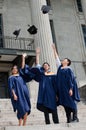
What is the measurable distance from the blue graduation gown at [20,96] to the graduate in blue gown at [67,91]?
30.1 inches

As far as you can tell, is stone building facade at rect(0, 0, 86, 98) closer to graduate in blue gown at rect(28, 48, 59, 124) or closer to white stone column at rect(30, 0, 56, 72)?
white stone column at rect(30, 0, 56, 72)

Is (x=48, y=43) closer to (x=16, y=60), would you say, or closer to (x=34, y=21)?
(x=34, y=21)

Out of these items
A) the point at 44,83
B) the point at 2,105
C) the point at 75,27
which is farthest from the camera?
the point at 75,27

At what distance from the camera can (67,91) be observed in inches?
320

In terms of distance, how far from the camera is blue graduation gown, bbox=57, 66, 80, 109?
8.05 meters

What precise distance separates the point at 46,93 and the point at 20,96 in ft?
2.02

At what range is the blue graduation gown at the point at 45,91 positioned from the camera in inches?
315

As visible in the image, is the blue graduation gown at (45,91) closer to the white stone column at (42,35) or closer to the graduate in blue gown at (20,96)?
the graduate in blue gown at (20,96)

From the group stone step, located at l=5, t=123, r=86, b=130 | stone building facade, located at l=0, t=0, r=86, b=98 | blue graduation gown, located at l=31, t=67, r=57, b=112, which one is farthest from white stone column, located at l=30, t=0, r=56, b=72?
stone step, located at l=5, t=123, r=86, b=130

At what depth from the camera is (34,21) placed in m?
17.0

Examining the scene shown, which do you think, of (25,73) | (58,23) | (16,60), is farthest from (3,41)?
(25,73)

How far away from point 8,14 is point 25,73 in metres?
12.8

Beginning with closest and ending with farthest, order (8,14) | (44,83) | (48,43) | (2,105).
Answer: (44,83), (2,105), (48,43), (8,14)

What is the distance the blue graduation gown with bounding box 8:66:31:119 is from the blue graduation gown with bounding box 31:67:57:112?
0.30 meters
